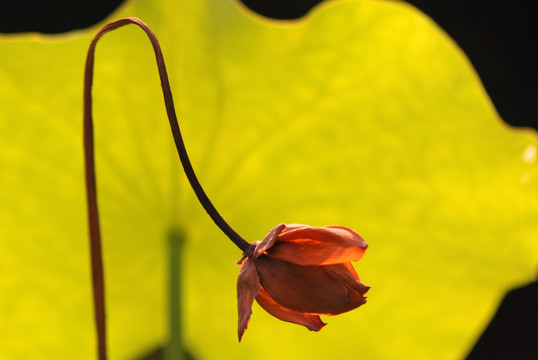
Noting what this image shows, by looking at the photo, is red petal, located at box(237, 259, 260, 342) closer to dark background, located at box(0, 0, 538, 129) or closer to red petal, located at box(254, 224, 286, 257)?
red petal, located at box(254, 224, 286, 257)

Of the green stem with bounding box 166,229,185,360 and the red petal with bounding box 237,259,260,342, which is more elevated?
the red petal with bounding box 237,259,260,342

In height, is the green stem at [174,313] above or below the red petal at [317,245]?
below

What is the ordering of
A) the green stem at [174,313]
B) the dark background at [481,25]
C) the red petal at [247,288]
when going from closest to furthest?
the red petal at [247,288] < the green stem at [174,313] < the dark background at [481,25]

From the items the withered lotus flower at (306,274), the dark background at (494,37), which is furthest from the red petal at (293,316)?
the dark background at (494,37)

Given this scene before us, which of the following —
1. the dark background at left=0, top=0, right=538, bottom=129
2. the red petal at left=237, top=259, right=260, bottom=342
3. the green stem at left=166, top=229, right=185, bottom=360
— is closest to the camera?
the red petal at left=237, top=259, right=260, bottom=342

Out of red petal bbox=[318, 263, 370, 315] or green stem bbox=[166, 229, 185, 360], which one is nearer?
red petal bbox=[318, 263, 370, 315]

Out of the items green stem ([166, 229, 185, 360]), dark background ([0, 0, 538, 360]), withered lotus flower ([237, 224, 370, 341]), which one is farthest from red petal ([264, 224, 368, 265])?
dark background ([0, 0, 538, 360])

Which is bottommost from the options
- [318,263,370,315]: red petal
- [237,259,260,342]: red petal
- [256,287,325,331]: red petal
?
[256,287,325,331]: red petal

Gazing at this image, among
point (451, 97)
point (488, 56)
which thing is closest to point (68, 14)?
point (488, 56)

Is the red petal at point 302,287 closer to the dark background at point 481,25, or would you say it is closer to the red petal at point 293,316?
the red petal at point 293,316

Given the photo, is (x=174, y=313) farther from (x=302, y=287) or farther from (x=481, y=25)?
(x=481, y=25)
